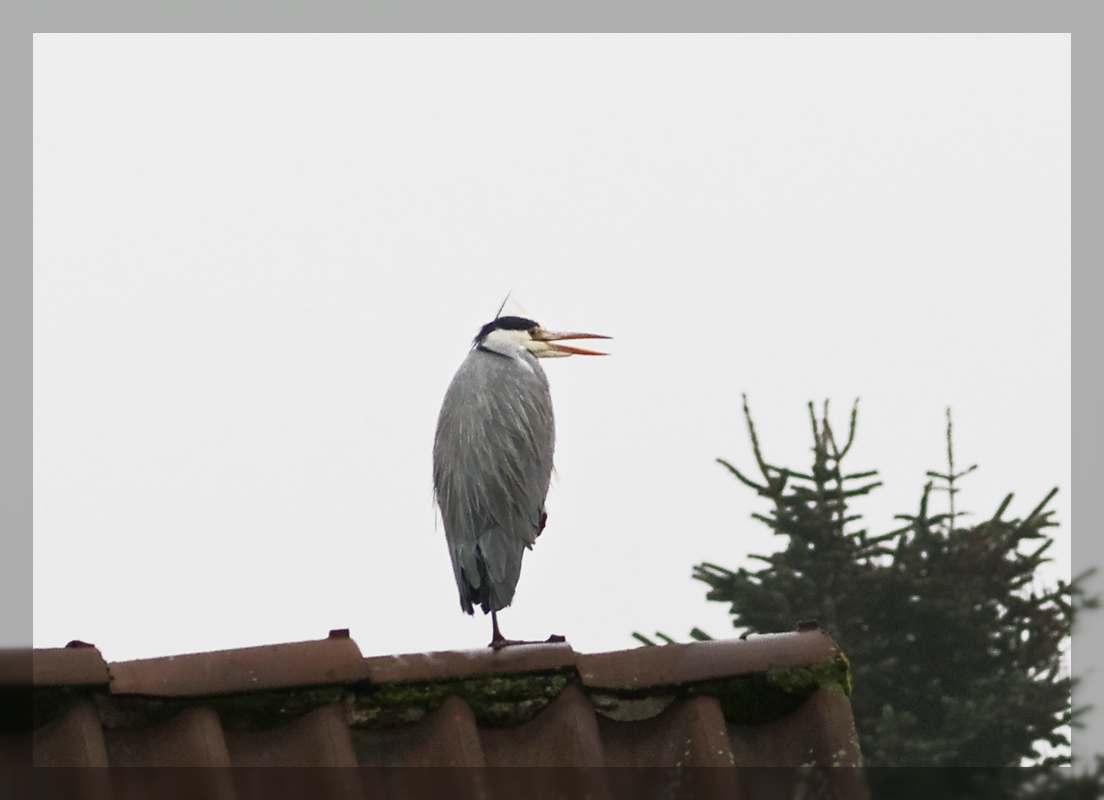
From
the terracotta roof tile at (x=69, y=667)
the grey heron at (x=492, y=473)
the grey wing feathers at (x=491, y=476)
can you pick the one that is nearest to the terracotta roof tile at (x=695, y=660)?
the terracotta roof tile at (x=69, y=667)

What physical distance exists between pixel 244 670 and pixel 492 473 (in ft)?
5.65

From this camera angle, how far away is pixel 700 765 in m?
2.24

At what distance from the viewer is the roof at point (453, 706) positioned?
2068mm

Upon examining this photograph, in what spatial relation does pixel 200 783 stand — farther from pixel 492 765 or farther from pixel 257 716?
pixel 492 765

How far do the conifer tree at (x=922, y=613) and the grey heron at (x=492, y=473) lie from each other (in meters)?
4.31

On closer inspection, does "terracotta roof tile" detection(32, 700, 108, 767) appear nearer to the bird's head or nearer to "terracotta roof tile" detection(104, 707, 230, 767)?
"terracotta roof tile" detection(104, 707, 230, 767)

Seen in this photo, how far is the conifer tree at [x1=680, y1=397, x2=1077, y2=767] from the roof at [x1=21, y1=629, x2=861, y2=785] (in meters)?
5.95

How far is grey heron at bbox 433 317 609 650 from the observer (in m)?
3.78

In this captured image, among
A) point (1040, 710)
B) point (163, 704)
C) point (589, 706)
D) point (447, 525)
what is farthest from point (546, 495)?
point (1040, 710)

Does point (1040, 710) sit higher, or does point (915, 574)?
point (915, 574)

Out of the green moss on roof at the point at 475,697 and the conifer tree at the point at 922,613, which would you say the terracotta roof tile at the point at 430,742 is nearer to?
the green moss on roof at the point at 475,697

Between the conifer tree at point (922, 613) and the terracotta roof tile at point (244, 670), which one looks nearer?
the terracotta roof tile at point (244, 670)

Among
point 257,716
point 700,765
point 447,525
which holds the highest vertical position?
point 447,525

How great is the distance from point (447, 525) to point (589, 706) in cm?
158
